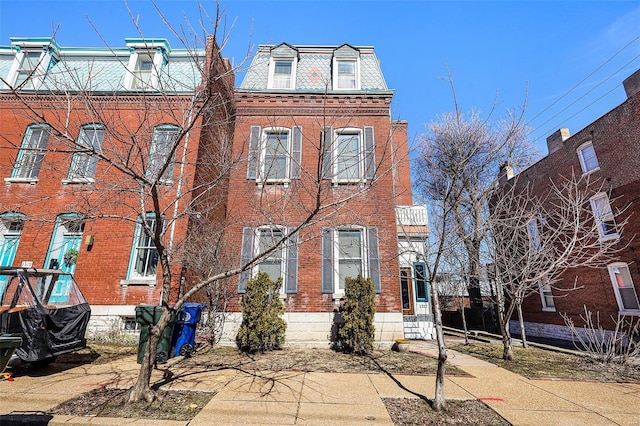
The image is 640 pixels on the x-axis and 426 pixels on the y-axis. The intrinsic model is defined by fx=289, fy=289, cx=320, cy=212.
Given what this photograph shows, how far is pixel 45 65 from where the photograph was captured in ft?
37.8

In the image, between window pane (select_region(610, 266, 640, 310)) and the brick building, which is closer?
the brick building

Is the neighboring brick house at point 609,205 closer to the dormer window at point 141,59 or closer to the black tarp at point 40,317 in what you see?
the black tarp at point 40,317

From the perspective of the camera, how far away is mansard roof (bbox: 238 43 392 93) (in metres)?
11.3

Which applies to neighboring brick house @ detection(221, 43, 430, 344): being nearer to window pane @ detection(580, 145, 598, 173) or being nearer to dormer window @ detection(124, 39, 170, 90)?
dormer window @ detection(124, 39, 170, 90)

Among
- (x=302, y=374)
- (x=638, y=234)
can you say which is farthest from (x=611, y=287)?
(x=302, y=374)

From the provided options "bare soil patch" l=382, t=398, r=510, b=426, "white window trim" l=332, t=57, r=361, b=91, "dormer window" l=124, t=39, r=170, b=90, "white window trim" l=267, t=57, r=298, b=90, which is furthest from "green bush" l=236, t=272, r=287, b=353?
"dormer window" l=124, t=39, r=170, b=90

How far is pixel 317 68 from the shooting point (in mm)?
11984

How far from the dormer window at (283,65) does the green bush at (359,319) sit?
8.35 metres

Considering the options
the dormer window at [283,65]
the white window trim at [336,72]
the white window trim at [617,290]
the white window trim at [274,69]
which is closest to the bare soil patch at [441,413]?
the white window trim at [336,72]

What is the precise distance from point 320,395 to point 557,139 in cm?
1755

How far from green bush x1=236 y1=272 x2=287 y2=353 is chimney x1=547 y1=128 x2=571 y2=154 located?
634 inches

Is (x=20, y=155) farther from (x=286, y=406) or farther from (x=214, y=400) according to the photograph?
(x=286, y=406)

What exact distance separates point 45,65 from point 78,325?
37.8ft

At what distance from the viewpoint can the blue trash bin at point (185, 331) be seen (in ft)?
22.7
